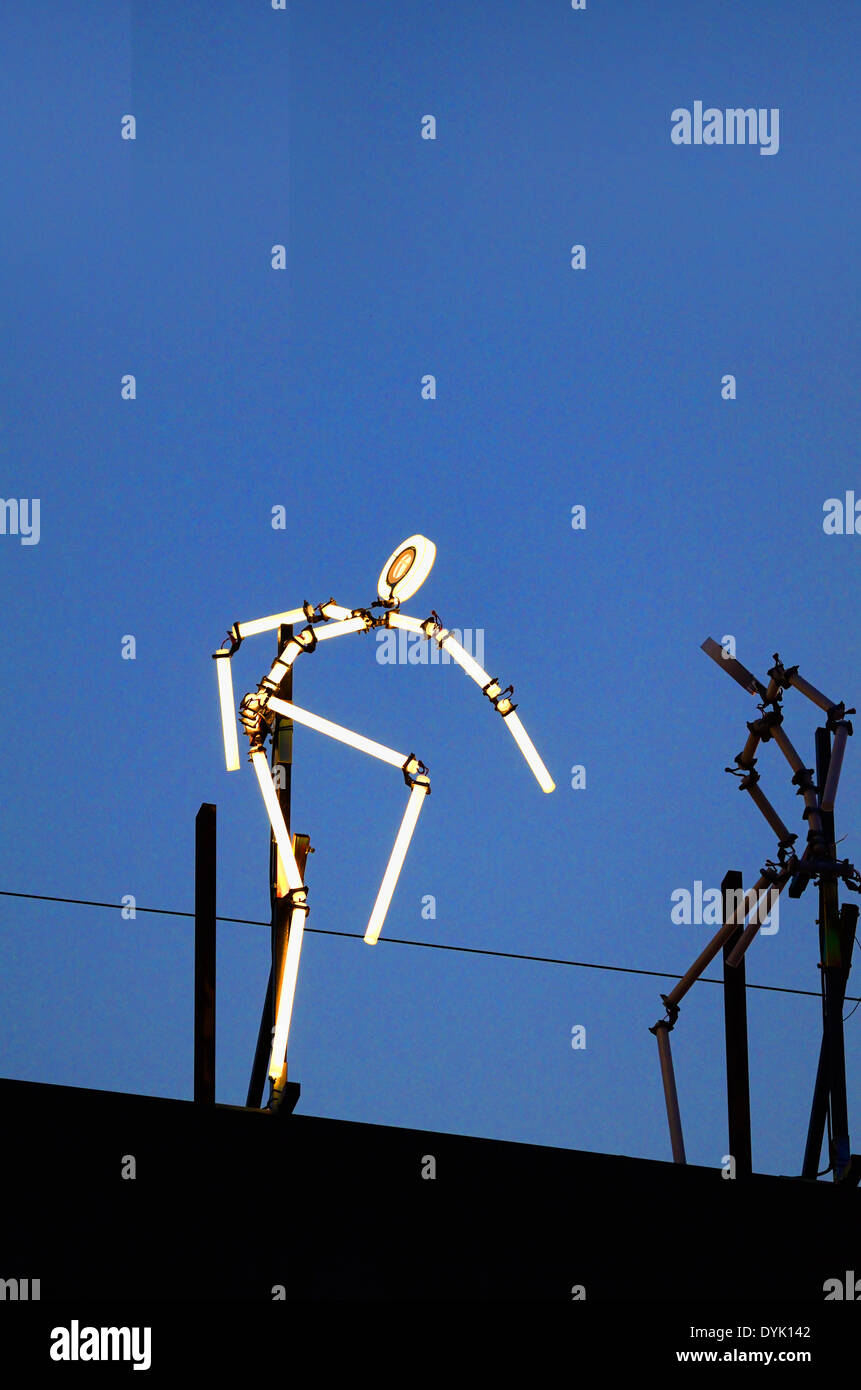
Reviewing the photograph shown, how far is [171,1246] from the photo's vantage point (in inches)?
295

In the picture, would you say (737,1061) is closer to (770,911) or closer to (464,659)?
(770,911)

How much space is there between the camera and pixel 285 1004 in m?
7.95

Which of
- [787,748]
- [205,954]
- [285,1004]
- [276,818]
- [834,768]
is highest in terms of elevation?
[787,748]

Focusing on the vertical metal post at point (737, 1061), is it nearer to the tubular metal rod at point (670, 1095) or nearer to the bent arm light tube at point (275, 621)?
the tubular metal rod at point (670, 1095)

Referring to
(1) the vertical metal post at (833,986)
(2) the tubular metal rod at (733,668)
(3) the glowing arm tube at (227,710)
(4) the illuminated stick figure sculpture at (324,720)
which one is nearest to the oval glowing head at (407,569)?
(4) the illuminated stick figure sculpture at (324,720)

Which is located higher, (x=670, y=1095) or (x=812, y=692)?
(x=812, y=692)

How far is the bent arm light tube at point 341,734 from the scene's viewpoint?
827 centimetres

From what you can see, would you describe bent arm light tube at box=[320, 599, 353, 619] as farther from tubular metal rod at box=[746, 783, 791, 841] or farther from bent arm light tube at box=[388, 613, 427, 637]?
tubular metal rod at box=[746, 783, 791, 841]

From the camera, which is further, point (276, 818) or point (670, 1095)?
point (670, 1095)

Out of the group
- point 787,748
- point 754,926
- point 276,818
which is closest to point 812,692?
point 787,748

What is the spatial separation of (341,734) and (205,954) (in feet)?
3.63
